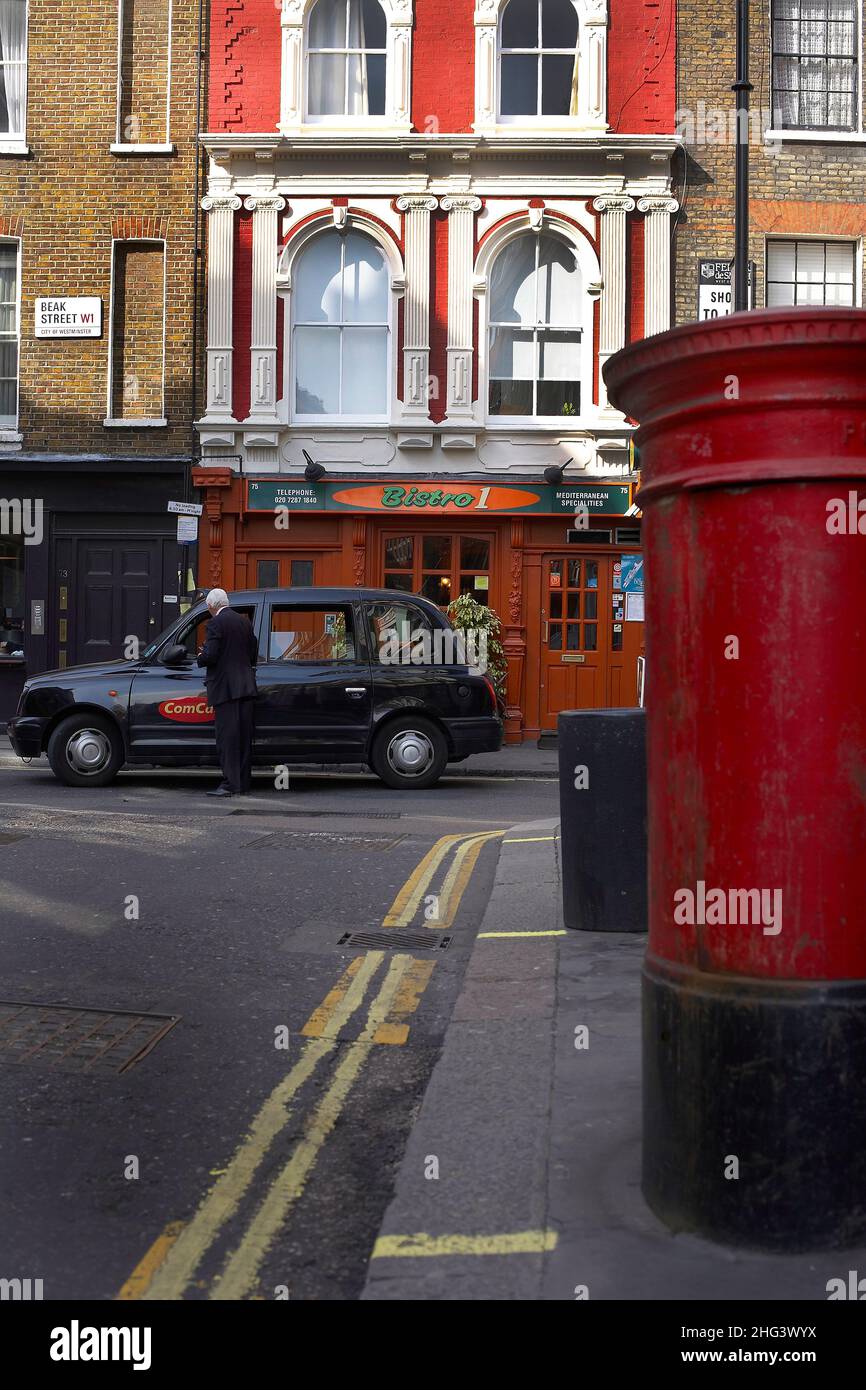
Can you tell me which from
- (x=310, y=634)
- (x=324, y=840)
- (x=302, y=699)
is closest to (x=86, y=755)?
(x=302, y=699)

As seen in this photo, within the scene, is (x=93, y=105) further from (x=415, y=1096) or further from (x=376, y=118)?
(x=415, y=1096)

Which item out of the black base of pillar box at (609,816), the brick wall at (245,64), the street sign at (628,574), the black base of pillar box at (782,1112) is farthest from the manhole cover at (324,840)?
the brick wall at (245,64)

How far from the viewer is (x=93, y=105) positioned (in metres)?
20.4

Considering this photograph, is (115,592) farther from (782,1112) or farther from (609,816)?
(782,1112)

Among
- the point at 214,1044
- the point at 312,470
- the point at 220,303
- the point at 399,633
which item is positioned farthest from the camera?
the point at 220,303

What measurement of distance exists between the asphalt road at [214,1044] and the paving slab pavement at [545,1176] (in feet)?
0.52

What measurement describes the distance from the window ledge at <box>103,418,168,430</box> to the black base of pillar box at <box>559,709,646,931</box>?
14791 mm

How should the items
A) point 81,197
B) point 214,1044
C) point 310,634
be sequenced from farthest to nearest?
point 81,197
point 310,634
point 214,1044

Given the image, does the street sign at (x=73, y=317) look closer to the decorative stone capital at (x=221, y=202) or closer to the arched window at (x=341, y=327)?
the decorative stone capital at (x=221, y=202)

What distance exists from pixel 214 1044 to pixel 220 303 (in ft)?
54.7

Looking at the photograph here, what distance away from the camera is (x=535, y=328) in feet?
67.1

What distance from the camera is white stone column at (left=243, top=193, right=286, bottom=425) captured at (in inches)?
792

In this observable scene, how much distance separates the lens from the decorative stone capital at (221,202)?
20.2 meters

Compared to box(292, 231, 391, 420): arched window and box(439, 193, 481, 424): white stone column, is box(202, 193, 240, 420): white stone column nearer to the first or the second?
box(292, 231, 391, 420): arched window
